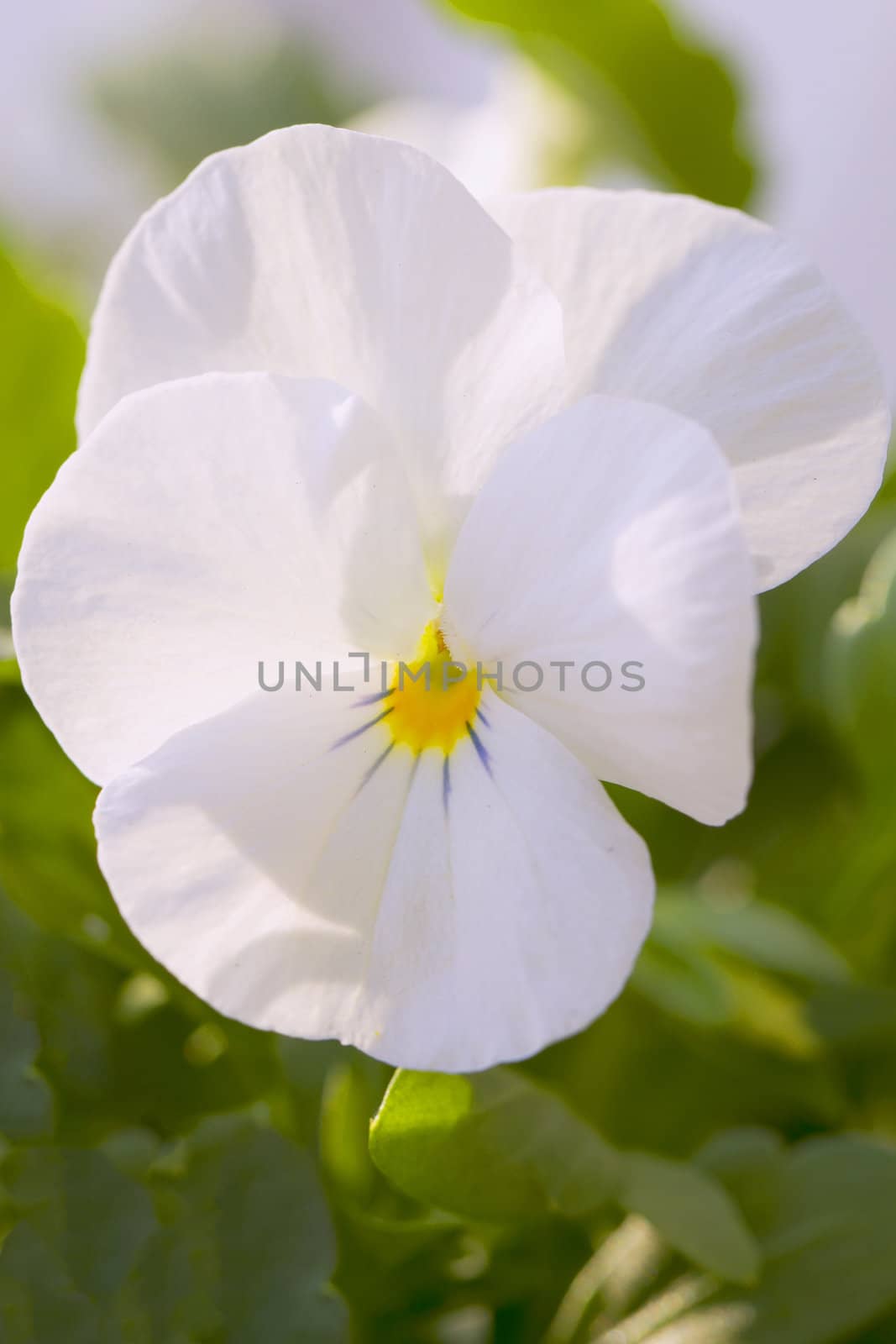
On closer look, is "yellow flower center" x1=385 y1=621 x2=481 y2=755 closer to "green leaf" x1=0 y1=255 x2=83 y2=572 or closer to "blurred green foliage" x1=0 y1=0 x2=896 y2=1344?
"blurred green foliage" x1=0 y1=0 x2=896 y2=1344

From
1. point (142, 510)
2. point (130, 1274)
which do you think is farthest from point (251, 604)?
point (130, 1274)

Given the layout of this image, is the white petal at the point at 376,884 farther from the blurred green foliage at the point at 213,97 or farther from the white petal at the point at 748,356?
the blurred green foliage at the point at 213,97

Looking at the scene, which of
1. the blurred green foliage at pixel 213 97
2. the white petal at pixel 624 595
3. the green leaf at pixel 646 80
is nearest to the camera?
the white petal at pixel 624 595

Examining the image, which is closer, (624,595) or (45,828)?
(624,595)

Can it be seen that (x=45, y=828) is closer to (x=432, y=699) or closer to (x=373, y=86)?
(x=432, y=699)

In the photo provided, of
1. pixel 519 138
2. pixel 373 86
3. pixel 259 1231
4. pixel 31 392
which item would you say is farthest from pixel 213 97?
pixel 259 1231

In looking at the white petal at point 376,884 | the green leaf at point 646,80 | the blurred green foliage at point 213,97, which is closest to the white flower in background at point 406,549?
the white petal at point 376,884
